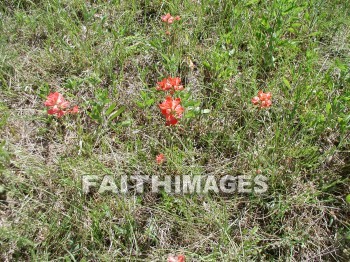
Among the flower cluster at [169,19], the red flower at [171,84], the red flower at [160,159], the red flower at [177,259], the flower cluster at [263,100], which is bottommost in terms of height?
the red flower at [177,259]

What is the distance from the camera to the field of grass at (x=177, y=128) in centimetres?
226

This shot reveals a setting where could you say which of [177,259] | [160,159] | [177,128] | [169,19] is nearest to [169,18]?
[169,19]

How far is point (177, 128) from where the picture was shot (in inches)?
101

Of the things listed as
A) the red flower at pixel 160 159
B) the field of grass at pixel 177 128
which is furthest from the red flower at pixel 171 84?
the red flower at pixel 160 159

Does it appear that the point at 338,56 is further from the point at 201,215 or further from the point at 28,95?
the point at 28,95

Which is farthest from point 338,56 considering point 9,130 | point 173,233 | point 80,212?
point 9,130

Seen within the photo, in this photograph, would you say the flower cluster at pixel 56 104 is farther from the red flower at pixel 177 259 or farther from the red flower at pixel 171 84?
the red flower at pixel 177 259

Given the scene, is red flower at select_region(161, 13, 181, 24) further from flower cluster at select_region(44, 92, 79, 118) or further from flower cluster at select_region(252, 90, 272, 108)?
flower cluster at select_region(44, 92, 79, 118)

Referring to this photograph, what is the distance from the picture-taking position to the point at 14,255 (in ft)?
7.31

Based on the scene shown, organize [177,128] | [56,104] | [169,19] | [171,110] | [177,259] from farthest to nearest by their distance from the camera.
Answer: [169,19], [177,128], [56,104], [171,110], [177,259]

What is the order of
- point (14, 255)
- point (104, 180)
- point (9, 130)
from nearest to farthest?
point (14, 255) < point (104, 180) < point (9, 130)

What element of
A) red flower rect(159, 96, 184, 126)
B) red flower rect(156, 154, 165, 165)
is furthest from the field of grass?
red flower rect(159, 96, 184, 126)

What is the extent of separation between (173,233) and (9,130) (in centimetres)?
131

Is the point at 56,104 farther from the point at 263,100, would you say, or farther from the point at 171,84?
the point at 263,100
